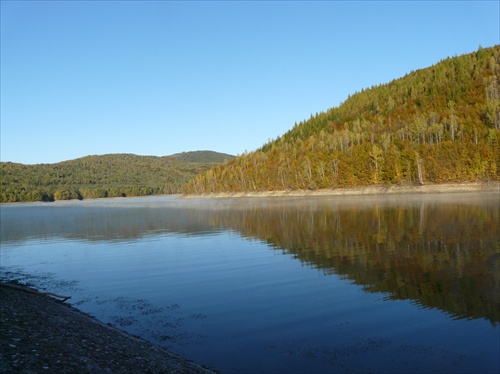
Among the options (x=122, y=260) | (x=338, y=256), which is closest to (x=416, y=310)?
(x=338, y=256)

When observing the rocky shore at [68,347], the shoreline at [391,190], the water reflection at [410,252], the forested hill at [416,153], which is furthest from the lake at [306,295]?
the forested hill at [416,153]

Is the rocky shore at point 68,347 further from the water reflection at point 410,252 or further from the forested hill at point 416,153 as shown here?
the forested hill at point 416,153

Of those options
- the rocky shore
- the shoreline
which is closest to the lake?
the rocky shore

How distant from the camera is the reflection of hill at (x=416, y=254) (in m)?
20.7

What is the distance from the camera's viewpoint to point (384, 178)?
14475cm

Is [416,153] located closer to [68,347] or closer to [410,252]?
[410,252]

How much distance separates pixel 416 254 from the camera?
3127 centimetres

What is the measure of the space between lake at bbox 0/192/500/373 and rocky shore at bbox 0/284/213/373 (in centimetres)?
155

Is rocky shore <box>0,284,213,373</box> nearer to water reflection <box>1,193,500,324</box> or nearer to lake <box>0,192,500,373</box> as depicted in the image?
lake <box>0,192,500,373</box>

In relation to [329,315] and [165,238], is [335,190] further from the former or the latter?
[329,315]

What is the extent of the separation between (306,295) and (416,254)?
13.0m

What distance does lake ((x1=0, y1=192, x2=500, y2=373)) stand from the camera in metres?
14.7

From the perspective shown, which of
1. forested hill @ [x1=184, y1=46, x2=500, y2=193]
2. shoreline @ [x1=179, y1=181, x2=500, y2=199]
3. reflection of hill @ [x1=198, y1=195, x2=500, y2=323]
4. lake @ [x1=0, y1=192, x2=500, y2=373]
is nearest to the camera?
lake @ [x1=0, y1=192, x2=500, y2=373]

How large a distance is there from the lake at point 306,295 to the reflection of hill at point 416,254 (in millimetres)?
120
